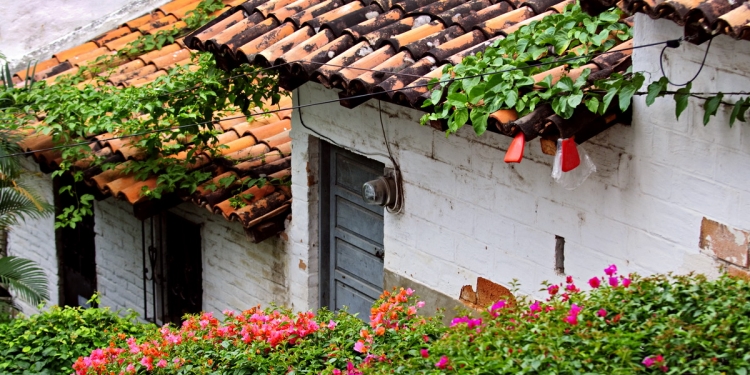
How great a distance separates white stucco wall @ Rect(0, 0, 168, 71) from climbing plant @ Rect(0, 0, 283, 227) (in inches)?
64.8

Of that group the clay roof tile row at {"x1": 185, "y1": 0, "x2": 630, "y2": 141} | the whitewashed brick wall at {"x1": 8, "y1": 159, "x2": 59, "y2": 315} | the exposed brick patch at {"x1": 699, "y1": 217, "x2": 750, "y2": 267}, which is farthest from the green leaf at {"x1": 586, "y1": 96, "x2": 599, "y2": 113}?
the whitewashed brick wall at {"x1": 8, "y1": 159, "x2": 59, "y2": 315}

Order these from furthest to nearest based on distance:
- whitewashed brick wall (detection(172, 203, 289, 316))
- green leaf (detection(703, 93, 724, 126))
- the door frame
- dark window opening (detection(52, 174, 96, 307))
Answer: dark window opening (detection(52, 174, 96, 307)) → whitewashed brick wall (detection(172, 203, 289, 316)) → the door frame → green leaf (detection(703, 93, 724, 126))

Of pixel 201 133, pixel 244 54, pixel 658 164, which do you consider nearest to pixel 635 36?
pixel 658 164

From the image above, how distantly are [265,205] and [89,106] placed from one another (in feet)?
5.30

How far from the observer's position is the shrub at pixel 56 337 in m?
6.69

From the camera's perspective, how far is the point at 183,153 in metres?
8.50

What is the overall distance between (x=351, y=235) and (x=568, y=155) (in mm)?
2694

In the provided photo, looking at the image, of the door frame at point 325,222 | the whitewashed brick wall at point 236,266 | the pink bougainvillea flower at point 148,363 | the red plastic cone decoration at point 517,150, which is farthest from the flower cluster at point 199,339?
the whitewashed brick wall at point 236,266

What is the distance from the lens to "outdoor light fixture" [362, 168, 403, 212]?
6.56 meters

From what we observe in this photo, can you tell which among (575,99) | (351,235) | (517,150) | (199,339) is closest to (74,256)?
(351,235)

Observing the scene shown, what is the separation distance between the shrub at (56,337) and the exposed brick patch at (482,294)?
7.14 feet

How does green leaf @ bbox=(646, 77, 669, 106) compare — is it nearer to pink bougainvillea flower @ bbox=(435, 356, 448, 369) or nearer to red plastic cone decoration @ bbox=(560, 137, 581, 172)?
red plastic cone decoration @ bbox=(560, 137, 581, 172)

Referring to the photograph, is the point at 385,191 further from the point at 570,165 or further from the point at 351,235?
the point at 570,165

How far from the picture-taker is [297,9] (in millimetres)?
7441
